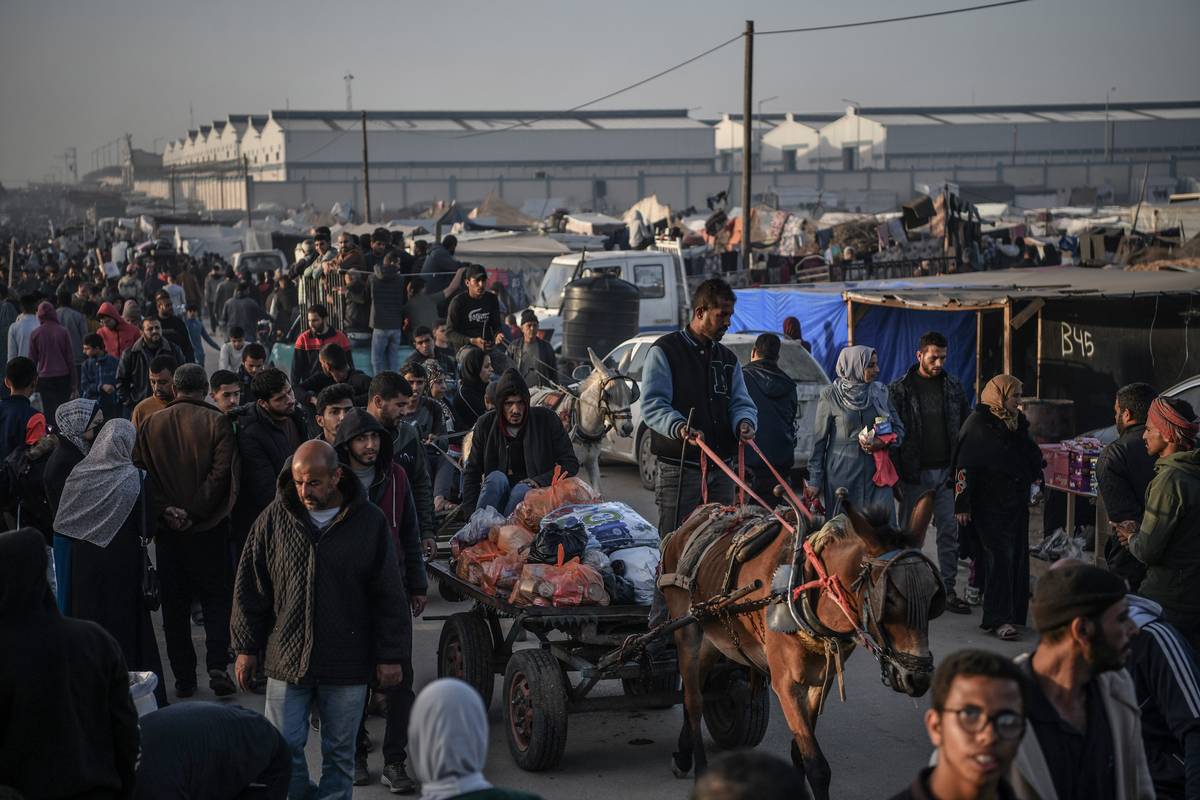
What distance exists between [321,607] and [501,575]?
203 cm

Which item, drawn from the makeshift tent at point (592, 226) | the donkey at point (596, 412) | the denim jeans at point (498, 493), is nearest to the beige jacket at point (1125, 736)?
the denim jeans at point (498, 493)

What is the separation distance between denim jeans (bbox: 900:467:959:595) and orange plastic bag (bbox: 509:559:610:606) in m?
4.23

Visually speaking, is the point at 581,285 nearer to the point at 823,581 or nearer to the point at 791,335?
the point at 791,335

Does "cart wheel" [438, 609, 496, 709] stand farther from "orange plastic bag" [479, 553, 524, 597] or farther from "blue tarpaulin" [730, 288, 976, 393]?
"blue tarpaulin" [730, 288, 976, 393]

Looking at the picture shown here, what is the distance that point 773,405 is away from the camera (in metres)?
11.7

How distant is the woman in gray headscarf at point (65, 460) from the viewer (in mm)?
7699

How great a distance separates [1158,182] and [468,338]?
220 feet

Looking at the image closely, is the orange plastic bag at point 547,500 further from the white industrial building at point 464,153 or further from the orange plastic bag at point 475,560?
the white industrial building at point 464,153

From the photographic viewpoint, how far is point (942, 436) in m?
10.9

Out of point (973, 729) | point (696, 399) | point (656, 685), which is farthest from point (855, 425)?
point (973, 729)

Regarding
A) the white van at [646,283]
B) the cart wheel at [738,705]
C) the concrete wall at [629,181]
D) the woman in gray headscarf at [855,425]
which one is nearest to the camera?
the cart wheel at [738,705]

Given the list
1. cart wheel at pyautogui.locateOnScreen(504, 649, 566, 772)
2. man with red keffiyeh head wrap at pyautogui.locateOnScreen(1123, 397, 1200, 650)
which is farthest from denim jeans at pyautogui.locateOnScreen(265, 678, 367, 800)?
man with red keffiyeh head wrap at pyautogui.locateOnScreen(1123, 397, 1200, 650)

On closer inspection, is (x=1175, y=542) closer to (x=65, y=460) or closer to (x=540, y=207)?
(x=65, y=460)

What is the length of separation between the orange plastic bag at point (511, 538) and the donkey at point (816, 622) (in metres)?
0.96
